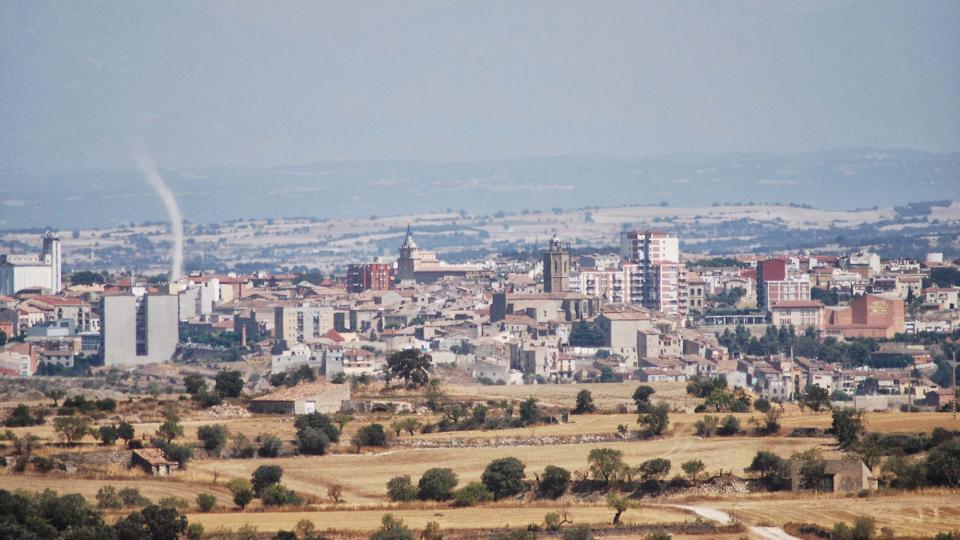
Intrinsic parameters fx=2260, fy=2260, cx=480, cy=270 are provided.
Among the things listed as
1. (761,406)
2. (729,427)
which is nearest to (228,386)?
(761,406)

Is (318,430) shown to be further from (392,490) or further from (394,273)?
(394,273)

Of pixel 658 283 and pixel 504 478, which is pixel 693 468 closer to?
pixel 504 478

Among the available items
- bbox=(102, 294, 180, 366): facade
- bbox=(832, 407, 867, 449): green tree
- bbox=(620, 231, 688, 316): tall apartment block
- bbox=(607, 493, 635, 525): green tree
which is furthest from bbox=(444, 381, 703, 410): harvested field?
bbox=(620, 231, 688, 316): tall apartment block

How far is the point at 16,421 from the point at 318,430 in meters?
6.62

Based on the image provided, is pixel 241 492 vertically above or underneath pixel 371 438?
underneath

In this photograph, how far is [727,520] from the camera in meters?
33.6

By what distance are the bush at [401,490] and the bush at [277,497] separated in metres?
1.56

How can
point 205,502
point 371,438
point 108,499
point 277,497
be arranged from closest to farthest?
point 108,499
point 205,502
point 277,497
point 371,438

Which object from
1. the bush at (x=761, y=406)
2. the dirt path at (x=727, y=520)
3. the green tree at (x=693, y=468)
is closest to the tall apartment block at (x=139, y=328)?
the bush at (x=761, y=406)

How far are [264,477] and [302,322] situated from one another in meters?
74.4

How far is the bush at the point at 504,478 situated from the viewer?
37188 millimetres

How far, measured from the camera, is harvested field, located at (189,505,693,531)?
3316cm

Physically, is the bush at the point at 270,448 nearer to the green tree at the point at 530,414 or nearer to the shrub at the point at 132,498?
the shrub at the point at 132,498

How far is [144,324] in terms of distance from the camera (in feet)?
348
